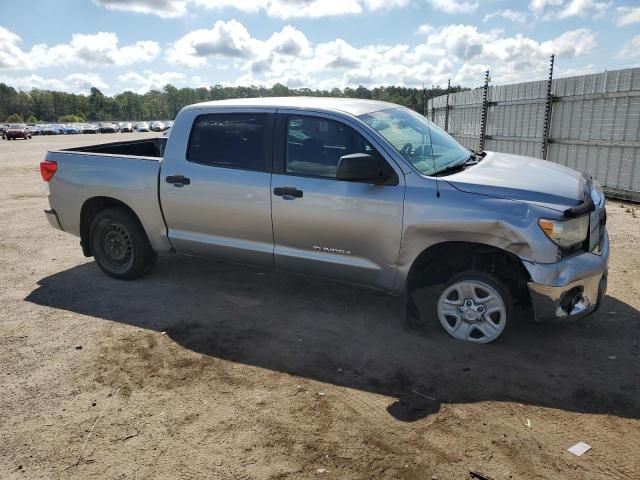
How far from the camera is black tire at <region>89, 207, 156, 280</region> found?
548 centimetres

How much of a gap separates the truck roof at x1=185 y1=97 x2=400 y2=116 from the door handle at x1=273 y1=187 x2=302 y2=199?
2.45 ft

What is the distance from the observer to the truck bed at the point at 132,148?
6.35 m

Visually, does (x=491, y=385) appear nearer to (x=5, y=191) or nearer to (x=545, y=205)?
(x=545, y=205)

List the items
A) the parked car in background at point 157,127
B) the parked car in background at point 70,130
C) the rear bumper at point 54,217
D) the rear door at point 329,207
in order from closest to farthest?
the rear door at point 329,207, the rear bumper at point 54,217, the parked car in background at point 70,130, the parked car in background at point 157,127

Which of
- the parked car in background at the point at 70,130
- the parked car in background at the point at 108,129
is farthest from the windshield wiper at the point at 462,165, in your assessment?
the parked car in background at the point at 70,130

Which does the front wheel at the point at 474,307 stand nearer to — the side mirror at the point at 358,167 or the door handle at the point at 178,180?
the side mirror at the point at 358,167

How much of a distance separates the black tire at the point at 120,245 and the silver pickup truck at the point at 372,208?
0.10 feet

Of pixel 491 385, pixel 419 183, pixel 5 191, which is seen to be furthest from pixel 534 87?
pixel 5 191

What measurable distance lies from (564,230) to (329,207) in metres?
1.80

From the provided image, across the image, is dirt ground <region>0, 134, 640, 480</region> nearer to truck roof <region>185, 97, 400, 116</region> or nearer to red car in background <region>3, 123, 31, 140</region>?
truck roof <region>185, 97, 400, 116</region>

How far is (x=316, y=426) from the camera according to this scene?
3.12 m

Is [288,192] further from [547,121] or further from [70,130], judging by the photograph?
[70,130]

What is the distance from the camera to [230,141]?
4.81 meters

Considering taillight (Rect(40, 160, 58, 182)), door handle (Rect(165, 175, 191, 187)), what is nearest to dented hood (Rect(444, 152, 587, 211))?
door handle (Rect(165, 175, 191, 187))
